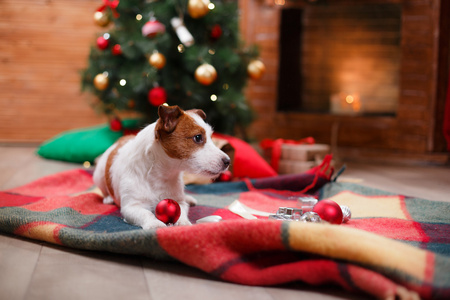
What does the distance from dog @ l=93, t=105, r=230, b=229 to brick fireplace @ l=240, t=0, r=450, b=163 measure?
2187mm

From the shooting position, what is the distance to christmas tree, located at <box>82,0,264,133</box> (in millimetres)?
2600

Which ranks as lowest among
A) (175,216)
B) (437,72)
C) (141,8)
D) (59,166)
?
(59,166)

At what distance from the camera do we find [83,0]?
3805 millimetres

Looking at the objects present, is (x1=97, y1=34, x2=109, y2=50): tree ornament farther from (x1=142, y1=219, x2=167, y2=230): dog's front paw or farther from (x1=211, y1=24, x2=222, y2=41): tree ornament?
(x1=142, y1=219, x2=167, y2=230): dog's front paw

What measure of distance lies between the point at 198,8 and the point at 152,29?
29 centimetres

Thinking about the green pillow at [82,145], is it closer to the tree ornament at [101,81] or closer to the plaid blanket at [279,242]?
the tree ornament at [101,81]

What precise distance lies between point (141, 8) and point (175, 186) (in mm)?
1717

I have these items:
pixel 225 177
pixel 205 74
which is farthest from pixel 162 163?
pixel 205 74

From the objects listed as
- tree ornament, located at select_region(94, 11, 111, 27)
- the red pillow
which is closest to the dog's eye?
the red pillow

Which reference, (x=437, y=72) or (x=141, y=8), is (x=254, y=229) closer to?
(x=141, y=8)

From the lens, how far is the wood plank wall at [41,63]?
378 centimetres

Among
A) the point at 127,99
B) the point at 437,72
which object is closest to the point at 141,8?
the point at 127,99

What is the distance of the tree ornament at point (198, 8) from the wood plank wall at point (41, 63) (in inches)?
59.6

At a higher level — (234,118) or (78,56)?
(78,56)
